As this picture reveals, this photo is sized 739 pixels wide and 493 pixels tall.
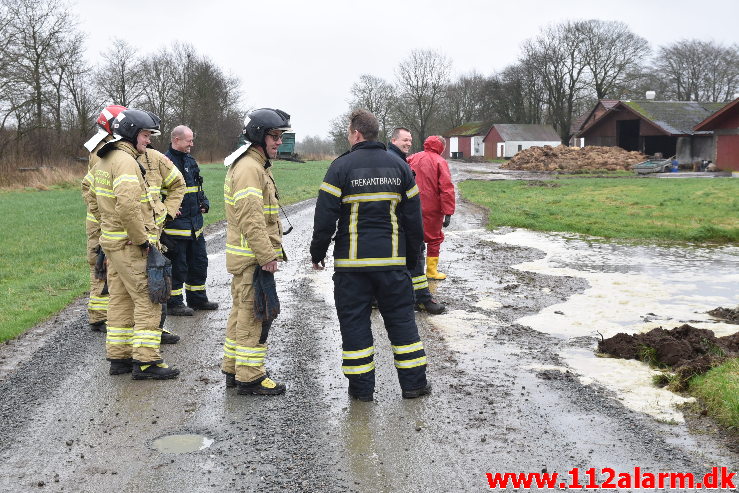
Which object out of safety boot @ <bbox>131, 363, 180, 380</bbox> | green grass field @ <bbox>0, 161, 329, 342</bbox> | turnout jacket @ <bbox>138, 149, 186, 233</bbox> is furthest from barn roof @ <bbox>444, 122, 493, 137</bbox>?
safety boot @ <bbox>131, 363, 180, 380</bbox>

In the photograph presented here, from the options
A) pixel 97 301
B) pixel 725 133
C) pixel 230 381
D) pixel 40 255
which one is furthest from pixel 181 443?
pixel 725 133

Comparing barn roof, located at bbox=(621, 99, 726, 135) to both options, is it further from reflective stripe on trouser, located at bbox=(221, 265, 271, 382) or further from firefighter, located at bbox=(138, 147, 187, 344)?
reflective stripe on trouser, located at bbox=(221, 265, 271, 382)

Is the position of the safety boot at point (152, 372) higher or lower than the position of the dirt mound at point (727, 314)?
higher

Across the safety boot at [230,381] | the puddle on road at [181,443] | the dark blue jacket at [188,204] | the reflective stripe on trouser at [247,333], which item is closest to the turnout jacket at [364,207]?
the reflective stripe on trouser at [247,333]

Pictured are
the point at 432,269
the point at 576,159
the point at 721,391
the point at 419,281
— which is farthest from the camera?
the point at 576,159

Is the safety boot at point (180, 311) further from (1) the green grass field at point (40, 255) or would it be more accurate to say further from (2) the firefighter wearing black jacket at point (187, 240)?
(1) the green grass field at point (40, 255)

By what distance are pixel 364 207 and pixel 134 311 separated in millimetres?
2431

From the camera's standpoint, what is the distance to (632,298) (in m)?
9.13

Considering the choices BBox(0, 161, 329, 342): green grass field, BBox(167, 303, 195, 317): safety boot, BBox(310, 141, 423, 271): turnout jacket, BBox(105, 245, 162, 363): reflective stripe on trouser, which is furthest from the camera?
BBox(0, 161, 329, 342): green grass field

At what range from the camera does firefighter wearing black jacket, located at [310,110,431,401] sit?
214 inches

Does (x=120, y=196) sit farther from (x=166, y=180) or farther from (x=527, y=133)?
(x=527, y=133)

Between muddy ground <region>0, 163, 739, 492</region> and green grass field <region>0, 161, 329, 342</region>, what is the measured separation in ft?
3.83

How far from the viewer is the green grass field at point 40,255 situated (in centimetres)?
904

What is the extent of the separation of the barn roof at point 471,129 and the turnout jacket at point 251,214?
8429cm
